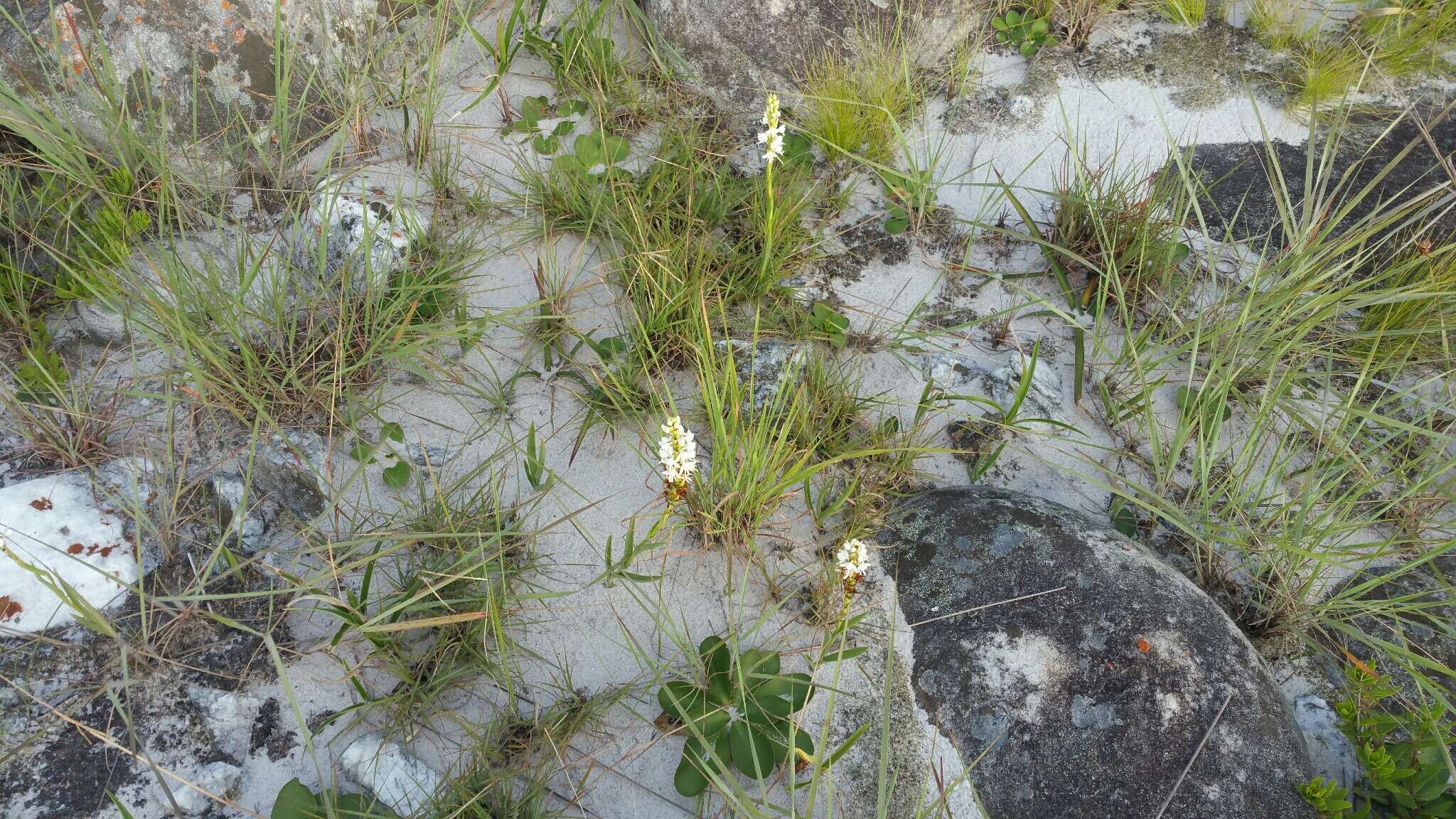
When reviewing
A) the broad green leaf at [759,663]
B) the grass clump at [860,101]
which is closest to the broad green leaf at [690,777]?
the broad green leaf at [759,663]

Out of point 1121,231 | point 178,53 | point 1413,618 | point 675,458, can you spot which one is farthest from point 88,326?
point 1413,618

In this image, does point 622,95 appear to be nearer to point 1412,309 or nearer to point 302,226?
point 302,226

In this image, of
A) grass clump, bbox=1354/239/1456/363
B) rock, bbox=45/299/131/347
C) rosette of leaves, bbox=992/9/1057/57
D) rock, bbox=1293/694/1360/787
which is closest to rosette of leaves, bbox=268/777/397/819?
rock, bbox=45/299/131/347

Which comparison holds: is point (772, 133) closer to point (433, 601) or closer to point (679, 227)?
point (679, 227)

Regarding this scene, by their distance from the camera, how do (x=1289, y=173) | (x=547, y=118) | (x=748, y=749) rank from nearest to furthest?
(x=748, y=749)
(x=1289, y=173)
(x=547, y=118)

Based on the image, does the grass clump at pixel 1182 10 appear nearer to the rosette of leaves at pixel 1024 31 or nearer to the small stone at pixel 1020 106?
the rosette of leaves at pixel 1024 31

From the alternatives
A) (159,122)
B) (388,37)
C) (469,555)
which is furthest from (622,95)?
(469,555)
